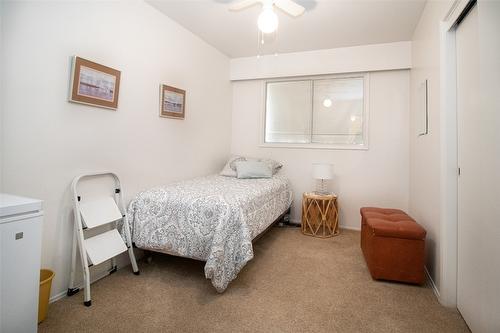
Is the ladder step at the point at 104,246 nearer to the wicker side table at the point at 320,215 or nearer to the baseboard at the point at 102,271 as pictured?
the baseboard at the point at 102,271

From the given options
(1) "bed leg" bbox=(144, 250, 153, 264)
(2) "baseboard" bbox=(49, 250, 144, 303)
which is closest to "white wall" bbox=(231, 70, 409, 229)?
(1) "bed leg" bbox=(144, 250, 153, 264)

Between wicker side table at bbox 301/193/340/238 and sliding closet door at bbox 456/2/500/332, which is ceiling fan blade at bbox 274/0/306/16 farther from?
wicker side table at bbox 301/193/340/238

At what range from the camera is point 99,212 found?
2.11 meters

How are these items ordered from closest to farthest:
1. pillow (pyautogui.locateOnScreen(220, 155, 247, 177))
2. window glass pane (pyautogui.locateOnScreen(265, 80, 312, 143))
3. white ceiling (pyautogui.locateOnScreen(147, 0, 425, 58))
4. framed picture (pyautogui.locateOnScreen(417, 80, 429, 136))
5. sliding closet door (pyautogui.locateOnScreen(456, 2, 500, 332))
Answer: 1. sliding closet door (pyautogui.locateOnScreen(456, 2, 500, 332))
2. framed picture (pyautogui.locateOnScreen(417, 80, 429, 136))
3. white ceiling (pyautogui.locateOnScreen(147, 0, 425, 58))
4. pillow (pyautogui.locateOnScreen(220, 155, 247, 177))
5. window glass pane (pyautogui.locateOnScreen(265, 80, 312, 143))

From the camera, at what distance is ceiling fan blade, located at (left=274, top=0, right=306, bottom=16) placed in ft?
6.45

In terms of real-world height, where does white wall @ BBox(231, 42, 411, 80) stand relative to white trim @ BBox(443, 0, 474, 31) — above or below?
above

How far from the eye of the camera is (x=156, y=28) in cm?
275

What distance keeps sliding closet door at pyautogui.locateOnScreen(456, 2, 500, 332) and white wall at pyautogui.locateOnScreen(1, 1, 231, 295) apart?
8.53 feet

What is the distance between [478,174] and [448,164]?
376 millimetres

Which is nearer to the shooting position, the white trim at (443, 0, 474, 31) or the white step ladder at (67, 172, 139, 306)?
the white trim at (443, 0, 474, 31)

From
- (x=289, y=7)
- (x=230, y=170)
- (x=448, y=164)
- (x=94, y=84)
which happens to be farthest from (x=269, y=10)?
(x=230, y=170)

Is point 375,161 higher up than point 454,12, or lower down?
lower down

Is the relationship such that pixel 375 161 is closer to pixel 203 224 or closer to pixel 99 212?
pixel 203 224

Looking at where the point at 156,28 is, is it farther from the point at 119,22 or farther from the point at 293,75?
the point at 293,75
